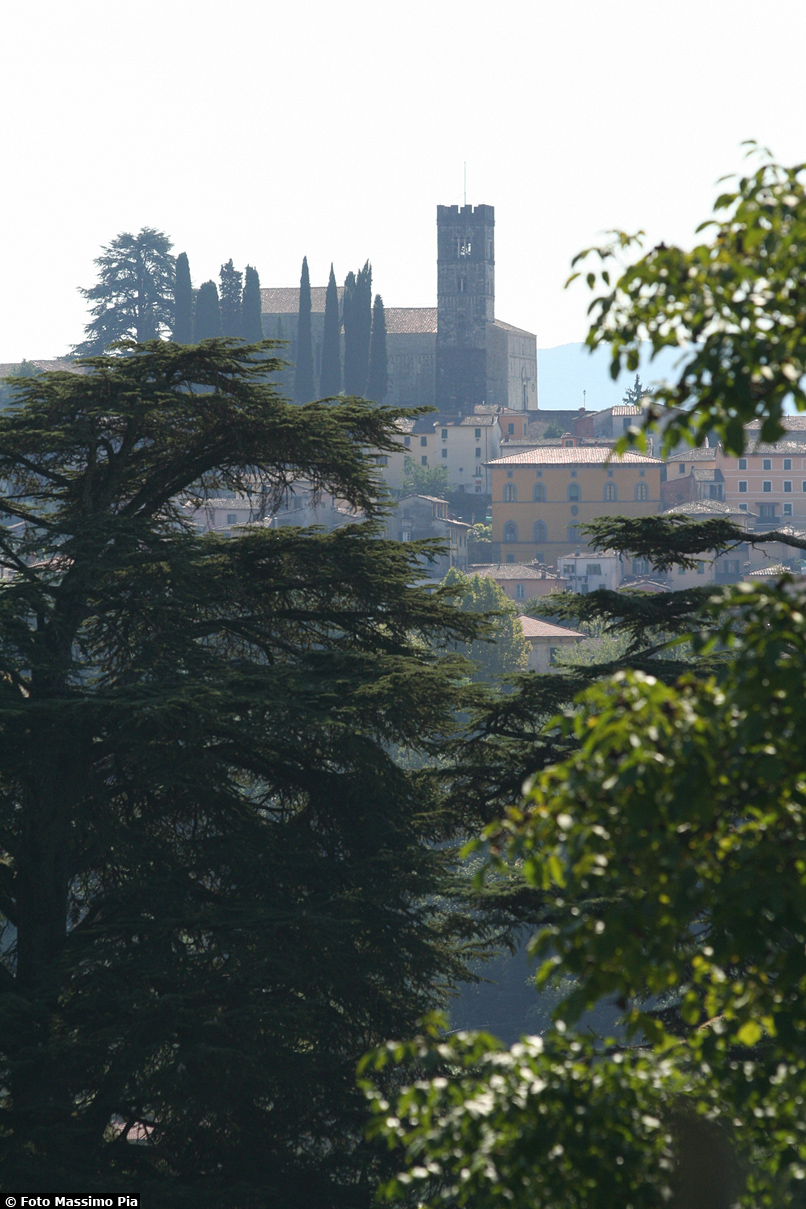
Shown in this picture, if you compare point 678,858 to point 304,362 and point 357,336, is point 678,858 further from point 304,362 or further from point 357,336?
point 357,336

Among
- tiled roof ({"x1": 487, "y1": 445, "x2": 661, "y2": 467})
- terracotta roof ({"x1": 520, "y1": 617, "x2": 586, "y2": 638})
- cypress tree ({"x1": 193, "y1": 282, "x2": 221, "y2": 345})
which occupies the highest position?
cypress tree ({"x1": 193, "y1": 282, "x2": 221, "y2": 345})

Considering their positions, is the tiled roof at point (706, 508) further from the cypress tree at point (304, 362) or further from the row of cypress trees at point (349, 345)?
the cypress tree at point (304, 362)

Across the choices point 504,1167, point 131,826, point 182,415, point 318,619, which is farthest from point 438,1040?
point 182,415

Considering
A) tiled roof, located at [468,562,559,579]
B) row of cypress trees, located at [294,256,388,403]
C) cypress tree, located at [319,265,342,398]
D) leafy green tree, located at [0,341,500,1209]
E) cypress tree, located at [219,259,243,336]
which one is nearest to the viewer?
leafy green tree, located at [0,341,500,1209]

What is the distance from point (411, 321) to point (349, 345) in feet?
81.8

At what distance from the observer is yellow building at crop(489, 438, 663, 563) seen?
9525 centimetres

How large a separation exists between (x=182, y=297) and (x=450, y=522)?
83.9ft

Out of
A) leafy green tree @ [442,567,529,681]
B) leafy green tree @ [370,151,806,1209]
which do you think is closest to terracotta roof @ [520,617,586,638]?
leafy green tree @ [442,567,529,681]

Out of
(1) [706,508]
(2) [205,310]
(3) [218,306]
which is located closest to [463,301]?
(3) [218,306]

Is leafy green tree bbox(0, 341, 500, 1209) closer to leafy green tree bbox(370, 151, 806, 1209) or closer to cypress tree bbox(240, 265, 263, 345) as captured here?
leafy green tree bbox(370, 151, 806, 1209)

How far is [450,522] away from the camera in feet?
309

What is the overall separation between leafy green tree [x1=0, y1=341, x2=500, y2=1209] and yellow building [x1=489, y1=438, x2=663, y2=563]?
80219 millimetres

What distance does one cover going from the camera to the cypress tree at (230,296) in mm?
100562

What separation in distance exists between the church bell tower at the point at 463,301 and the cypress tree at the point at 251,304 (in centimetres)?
2620
